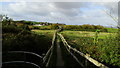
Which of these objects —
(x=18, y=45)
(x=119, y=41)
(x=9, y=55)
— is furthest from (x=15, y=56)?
(x=119, y=41)

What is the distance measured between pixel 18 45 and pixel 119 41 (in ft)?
19.7

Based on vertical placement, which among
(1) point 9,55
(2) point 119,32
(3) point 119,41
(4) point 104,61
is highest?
(2) point 119,32

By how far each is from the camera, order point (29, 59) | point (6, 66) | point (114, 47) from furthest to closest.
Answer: point (29, 59) → point (114, 47) → point (6, 66)

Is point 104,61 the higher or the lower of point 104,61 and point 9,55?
the lower

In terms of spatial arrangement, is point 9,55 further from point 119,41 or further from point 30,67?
point 119,41

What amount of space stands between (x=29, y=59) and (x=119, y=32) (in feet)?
18.2

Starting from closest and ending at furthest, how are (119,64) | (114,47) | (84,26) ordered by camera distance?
(119,64), (114,47), (84,26)

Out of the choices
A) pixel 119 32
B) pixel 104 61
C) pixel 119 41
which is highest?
pixel 119 32

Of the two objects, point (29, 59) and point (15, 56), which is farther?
point (29, 59)

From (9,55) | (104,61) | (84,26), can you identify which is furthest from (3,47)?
(84,26)

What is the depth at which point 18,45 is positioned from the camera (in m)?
8.55

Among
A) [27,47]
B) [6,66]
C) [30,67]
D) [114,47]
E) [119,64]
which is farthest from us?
[27,47]

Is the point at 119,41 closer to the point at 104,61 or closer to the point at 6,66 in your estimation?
the point at 104,61

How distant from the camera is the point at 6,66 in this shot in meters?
5.80
